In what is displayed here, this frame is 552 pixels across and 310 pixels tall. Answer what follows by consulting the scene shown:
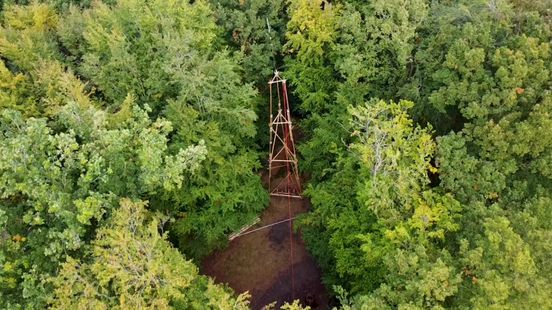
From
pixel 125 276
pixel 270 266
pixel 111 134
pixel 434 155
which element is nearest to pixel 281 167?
pixel 270 266

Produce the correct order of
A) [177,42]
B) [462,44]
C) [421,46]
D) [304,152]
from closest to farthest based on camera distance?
[462,44] < [177,42] < [421,46] < [304,152]

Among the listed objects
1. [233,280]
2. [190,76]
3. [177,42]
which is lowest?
[233,280]

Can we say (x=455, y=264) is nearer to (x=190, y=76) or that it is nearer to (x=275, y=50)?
(x=190, y=76)

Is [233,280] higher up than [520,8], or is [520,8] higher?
[520,8]

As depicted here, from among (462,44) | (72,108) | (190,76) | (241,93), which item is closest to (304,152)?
(241,93)

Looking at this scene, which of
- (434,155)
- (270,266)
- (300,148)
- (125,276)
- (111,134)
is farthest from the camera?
(270,266)

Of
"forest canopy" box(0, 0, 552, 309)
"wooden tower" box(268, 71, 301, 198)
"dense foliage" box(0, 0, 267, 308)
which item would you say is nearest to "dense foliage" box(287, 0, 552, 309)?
"forest canopy" box(0, 0, 552, 309)

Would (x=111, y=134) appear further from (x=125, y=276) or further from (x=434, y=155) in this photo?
(x=434, y=155)
